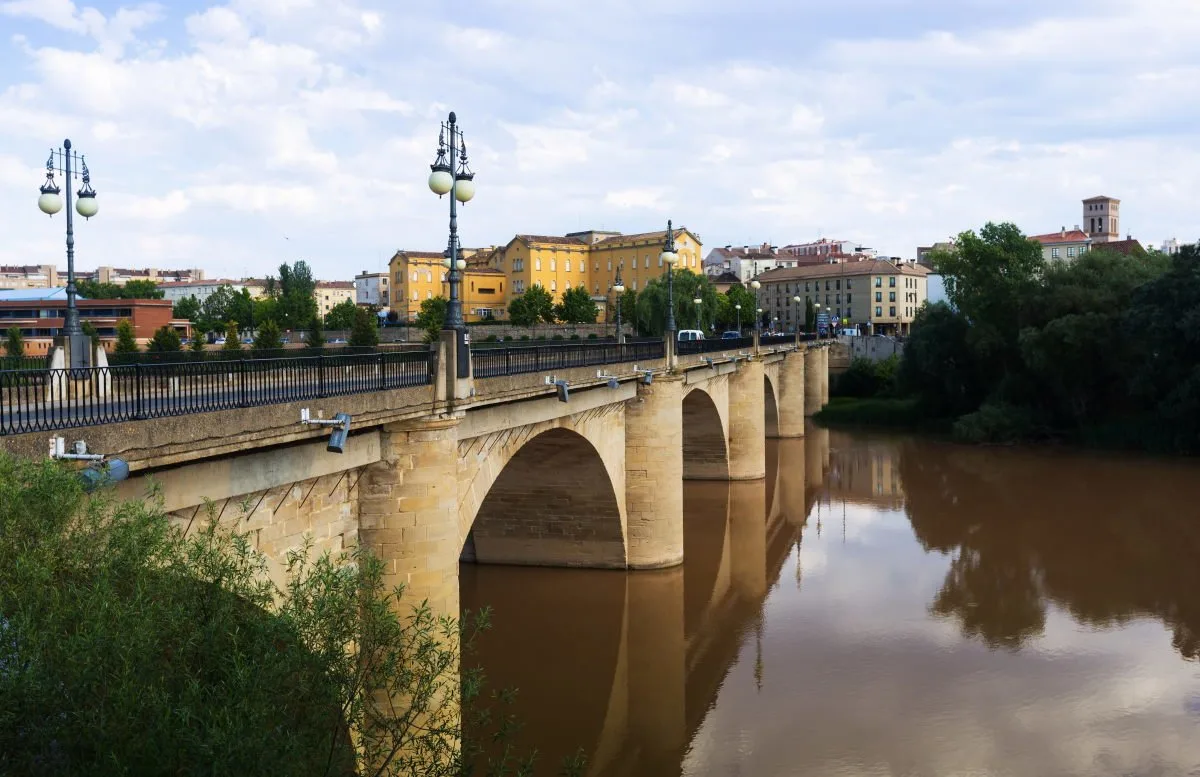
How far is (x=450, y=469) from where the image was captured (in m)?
12.8

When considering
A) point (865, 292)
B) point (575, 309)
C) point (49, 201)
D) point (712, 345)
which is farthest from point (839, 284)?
point (49, 201)

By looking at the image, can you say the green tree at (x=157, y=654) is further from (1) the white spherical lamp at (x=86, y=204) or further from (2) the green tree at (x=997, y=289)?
(2) the green tree at (x=997, y=289)

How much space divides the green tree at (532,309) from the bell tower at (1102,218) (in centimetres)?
8217

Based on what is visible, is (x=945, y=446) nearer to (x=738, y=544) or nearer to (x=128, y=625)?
(x=738, y=544)

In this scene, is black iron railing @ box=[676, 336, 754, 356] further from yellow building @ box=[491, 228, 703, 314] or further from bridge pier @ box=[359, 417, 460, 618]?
yellow building @ box=[491, 228, 703, 314]

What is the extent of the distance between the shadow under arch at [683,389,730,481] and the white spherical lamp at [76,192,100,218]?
82.1ft

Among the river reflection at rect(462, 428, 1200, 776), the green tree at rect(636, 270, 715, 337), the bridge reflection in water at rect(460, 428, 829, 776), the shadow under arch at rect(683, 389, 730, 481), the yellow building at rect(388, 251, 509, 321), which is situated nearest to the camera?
the river reflection at rect(462, 428, 1200, 776)

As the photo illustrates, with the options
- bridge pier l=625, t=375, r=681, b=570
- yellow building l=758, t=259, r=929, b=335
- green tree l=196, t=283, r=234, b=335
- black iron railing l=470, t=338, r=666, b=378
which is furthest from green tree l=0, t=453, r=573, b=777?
yellow building l=758, t=259, r=929, b=335

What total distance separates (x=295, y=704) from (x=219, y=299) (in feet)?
320

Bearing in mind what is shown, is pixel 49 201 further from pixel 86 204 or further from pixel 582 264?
pixel 582 264

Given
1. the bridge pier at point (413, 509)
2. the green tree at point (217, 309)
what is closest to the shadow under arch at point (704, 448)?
the bridge pier at point (413, 509)

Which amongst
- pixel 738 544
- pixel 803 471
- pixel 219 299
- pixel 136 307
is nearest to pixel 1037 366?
pixel 803 471

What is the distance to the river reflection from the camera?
48.0ft

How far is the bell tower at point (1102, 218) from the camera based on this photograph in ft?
426
